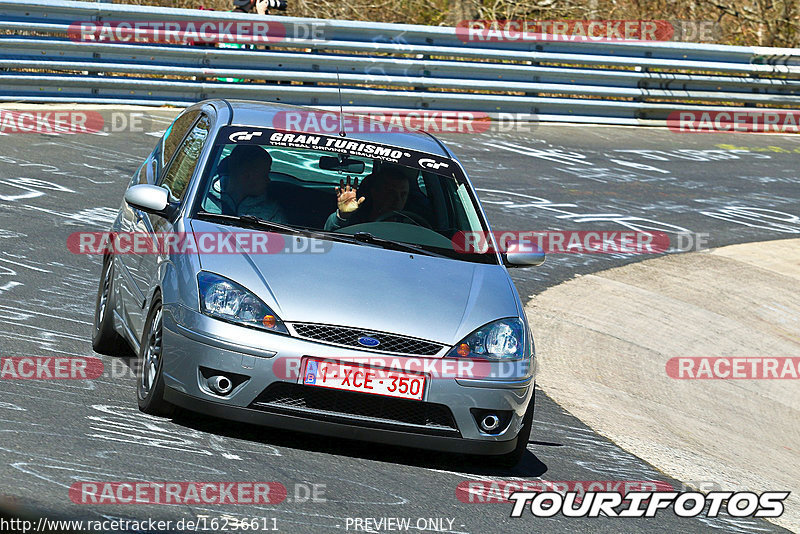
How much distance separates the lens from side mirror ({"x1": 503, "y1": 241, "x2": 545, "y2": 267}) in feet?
22.3

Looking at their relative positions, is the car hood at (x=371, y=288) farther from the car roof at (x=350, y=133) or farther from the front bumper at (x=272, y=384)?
the car roof at (x=350, y=133)

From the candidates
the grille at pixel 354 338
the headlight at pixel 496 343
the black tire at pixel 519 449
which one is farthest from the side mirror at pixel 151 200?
the black tire at pixel 519 449

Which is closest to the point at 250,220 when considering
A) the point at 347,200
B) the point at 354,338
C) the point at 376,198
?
the point at 347,200

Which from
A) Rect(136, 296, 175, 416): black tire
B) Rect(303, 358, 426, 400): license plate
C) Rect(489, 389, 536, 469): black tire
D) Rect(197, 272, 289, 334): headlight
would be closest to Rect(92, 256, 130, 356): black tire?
Rect(136, 296, 175, 416): black tire

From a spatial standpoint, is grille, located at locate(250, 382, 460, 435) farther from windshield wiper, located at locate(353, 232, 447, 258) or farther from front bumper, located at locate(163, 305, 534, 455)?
windshield wiper, located at locate(353, 232, 447, 258)

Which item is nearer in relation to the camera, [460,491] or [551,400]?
[460,491]

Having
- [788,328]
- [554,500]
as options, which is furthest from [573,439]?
[788,328]

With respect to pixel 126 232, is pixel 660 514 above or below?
below

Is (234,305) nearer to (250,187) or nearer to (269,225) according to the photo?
(269,225)

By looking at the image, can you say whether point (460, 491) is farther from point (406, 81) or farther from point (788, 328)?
point (406, 81)

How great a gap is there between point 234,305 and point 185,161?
1.61 meters

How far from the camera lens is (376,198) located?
268 inches

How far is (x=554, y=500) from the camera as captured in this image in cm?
574

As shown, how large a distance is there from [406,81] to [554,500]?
473 inches
